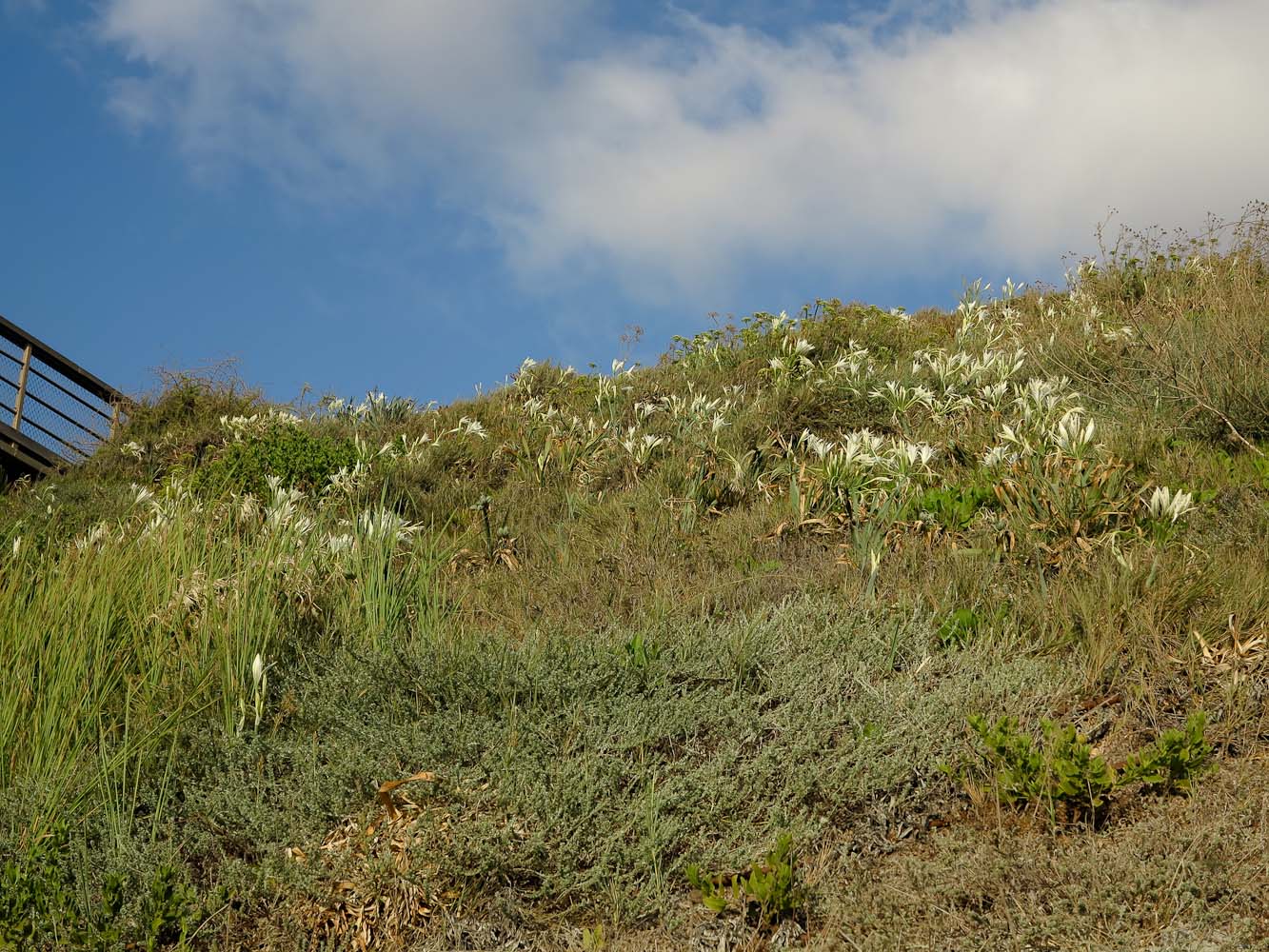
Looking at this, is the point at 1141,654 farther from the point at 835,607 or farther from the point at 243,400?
the point at 243,400

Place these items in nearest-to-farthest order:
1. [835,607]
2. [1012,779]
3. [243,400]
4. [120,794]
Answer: [1012,779], [120,794], [835,607], [243,400]

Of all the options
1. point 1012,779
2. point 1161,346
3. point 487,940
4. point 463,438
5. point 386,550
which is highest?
point 463,438

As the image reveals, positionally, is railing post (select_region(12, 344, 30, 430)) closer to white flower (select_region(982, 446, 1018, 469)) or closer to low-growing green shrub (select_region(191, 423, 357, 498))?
low-growing green shrub (select_region(191, 423, 357, 498))

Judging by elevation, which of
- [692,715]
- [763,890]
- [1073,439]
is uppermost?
[1073,439]

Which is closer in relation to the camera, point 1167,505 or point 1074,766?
point 1074,766

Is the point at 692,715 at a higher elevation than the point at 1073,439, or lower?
lower

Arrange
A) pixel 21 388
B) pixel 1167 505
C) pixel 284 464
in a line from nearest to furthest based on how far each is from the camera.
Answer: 1. pixel 1167 505
2. pixel 284 464
3. pixel 21 388

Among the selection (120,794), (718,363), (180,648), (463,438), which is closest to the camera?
(120,794)

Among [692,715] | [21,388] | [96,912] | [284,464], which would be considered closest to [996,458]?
[692,715]

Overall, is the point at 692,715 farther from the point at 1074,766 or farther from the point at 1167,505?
the point at 1167,505

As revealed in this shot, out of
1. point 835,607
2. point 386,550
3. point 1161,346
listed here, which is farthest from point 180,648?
point 1161,346

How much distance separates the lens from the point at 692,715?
12.6 feet

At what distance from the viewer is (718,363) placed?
36.2 feet

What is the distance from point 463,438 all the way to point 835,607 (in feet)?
19.0
